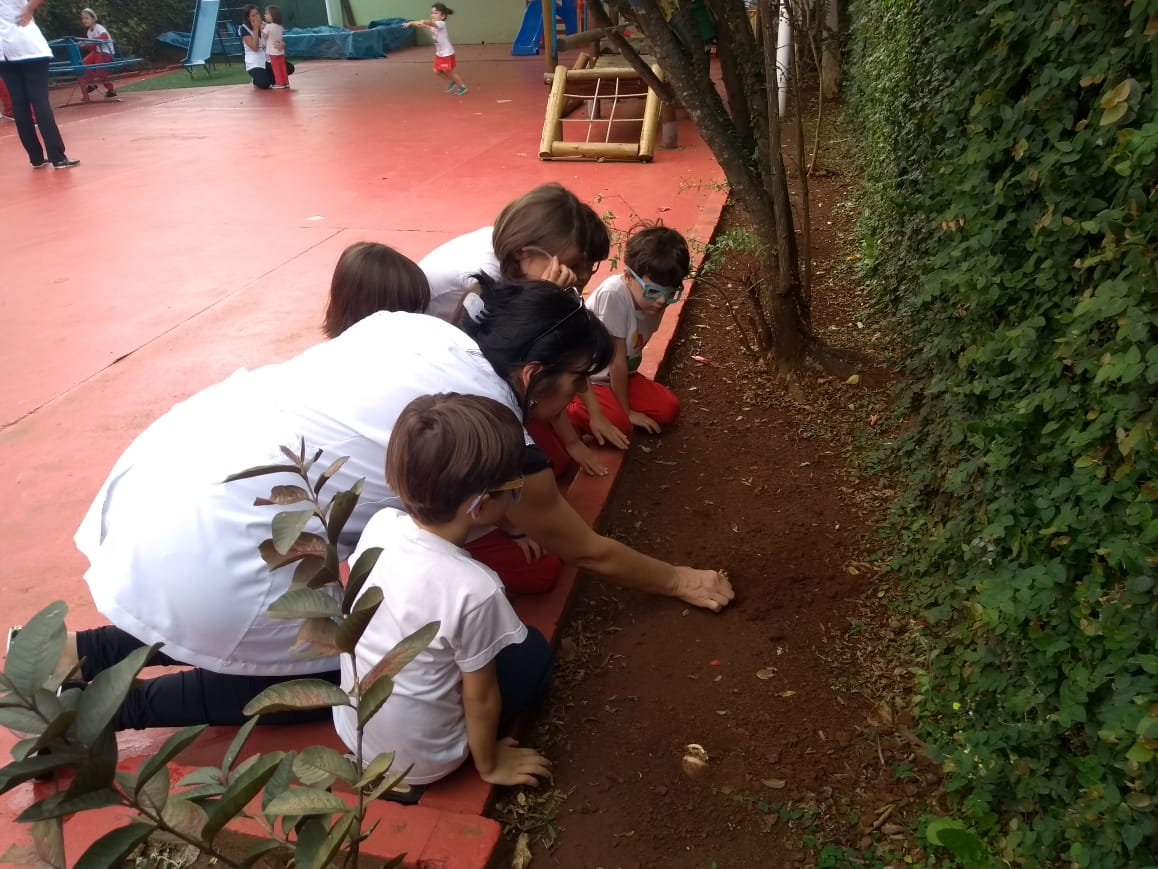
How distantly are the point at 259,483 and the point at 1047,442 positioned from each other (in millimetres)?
1694

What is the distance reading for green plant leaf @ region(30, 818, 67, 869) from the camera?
31.0 inches

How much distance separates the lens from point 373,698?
3.06 feet

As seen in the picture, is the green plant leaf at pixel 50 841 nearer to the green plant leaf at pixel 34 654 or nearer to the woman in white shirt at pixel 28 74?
the green plant leaf at pixel 34 654

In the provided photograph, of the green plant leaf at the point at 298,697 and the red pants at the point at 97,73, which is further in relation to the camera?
the red pants at the point at 97,73

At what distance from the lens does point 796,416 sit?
140 inches

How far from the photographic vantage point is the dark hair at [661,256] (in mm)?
3156

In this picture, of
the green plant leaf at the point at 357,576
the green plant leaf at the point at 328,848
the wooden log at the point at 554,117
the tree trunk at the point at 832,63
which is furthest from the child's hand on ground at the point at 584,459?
the tree trunk at the point at 832,63

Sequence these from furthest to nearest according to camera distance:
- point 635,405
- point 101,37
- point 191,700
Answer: point 101,37
point 635,405
point 191,700

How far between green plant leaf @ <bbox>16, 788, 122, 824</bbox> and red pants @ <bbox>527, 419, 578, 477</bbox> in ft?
7.67

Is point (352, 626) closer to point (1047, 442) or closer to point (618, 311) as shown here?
point (1047, 442)

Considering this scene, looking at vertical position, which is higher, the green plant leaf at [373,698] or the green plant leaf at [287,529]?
the green plant leaf at [287,529]

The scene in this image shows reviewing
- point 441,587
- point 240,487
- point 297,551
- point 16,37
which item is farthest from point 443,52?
point 297,551

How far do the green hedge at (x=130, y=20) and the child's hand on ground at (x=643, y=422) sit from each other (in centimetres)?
1765

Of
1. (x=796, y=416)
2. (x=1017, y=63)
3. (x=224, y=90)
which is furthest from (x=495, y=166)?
(x=224, y=90)
